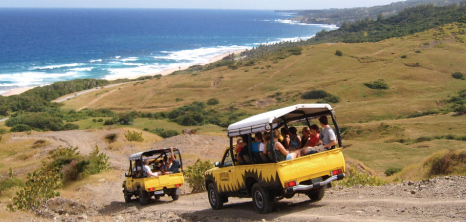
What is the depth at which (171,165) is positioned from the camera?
1795 centimetres

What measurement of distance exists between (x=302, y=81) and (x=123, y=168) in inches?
2135

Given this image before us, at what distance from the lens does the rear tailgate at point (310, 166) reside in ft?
35.6

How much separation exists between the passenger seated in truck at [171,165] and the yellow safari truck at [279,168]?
5121 mm

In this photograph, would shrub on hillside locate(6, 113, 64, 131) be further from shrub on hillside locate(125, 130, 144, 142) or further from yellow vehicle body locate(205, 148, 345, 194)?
yellow vehicle body locate(205, 148, 345, 194)

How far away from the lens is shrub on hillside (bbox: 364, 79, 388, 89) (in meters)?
67.1

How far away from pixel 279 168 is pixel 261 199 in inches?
52.4

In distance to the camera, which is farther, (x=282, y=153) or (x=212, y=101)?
(x=212, y=101)

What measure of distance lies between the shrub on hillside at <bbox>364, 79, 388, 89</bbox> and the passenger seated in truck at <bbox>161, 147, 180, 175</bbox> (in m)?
54.0

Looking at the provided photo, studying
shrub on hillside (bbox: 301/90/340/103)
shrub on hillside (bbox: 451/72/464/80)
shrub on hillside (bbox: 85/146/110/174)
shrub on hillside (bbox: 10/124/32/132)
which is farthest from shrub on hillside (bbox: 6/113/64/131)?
shrub on hillside (bbox: 451/72/464/80)

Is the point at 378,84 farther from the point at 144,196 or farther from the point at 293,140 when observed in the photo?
the point at 293,140

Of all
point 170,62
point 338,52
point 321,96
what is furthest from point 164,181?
point 170,62

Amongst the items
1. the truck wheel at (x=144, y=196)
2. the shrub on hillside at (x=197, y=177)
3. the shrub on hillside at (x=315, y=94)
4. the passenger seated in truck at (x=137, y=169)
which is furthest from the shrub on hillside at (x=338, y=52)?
the truck wheel at (x=144, y=196)

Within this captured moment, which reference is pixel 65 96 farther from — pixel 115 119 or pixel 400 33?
pixel 400 33

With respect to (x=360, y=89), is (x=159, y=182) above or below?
below
